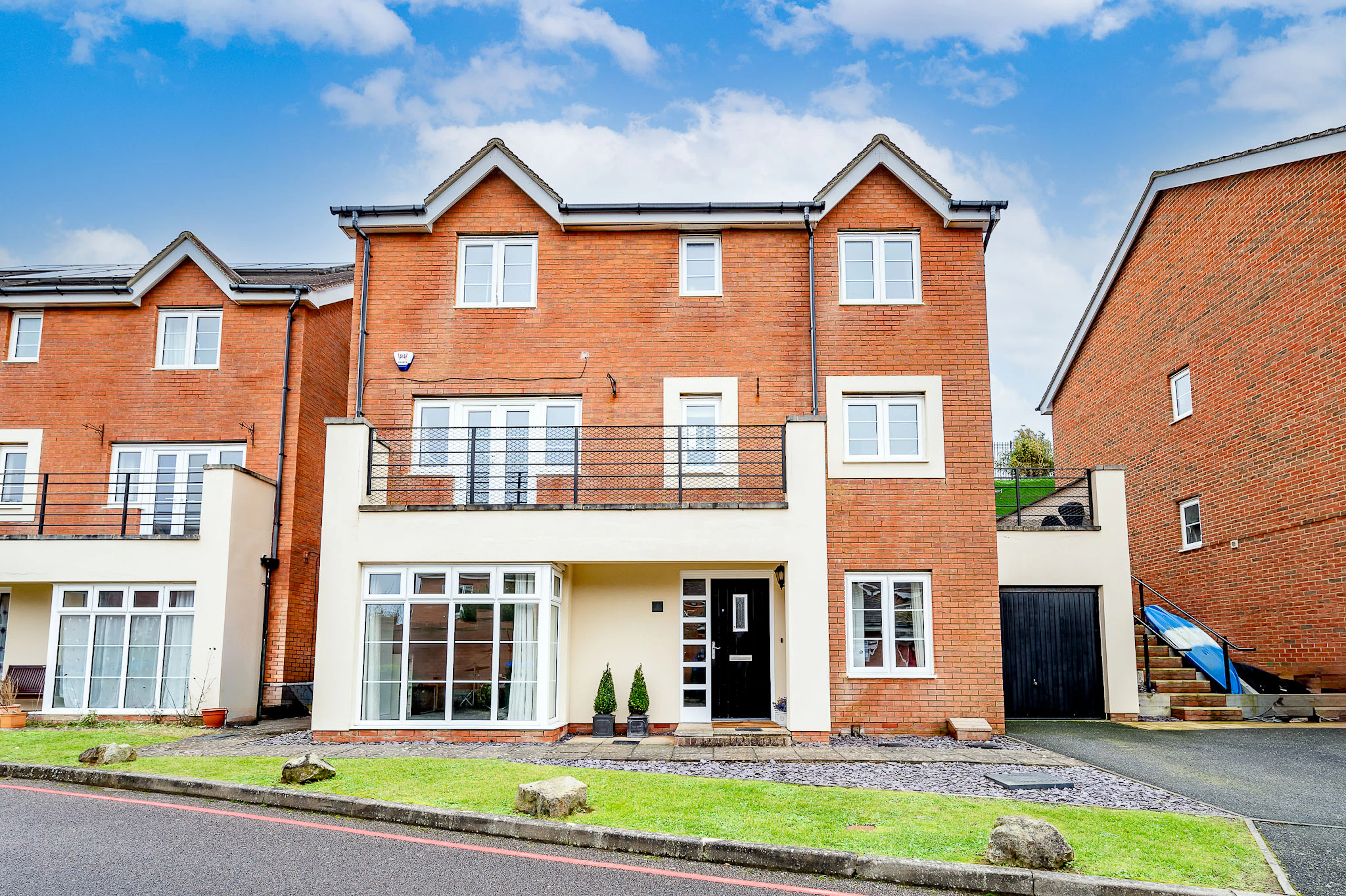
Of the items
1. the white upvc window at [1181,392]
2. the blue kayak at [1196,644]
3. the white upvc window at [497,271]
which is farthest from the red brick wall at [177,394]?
the white upvc window at [1181,392]

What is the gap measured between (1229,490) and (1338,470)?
8.72 ft

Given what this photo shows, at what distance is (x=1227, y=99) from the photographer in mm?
18359

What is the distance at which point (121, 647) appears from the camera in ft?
49.0

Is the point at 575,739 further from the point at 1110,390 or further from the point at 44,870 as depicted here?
the point at 1110,390

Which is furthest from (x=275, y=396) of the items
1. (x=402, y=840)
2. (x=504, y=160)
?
(x=402, y=840)

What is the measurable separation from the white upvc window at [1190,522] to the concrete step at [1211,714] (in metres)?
4.16

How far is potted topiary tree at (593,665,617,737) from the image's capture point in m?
12.9

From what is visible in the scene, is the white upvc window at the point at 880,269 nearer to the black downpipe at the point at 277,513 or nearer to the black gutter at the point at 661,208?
the black gutter at the point at 661,208

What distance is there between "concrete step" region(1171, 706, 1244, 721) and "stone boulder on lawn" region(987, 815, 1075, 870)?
978 cm

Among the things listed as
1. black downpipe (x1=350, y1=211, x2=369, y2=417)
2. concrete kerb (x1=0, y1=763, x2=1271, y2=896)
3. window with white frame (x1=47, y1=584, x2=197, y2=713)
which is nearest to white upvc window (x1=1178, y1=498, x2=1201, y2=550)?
concrete kerb (x1=0, y1=763, x2=1271, y2=896)

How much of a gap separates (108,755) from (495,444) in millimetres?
6376

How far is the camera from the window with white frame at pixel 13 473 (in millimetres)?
16766

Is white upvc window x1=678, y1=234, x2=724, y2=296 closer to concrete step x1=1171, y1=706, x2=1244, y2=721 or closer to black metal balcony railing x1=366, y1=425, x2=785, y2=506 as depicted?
black metal balcony railing x1=366, y1=425, x2=785, y2=506

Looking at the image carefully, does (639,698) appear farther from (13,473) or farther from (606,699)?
(13,473)
